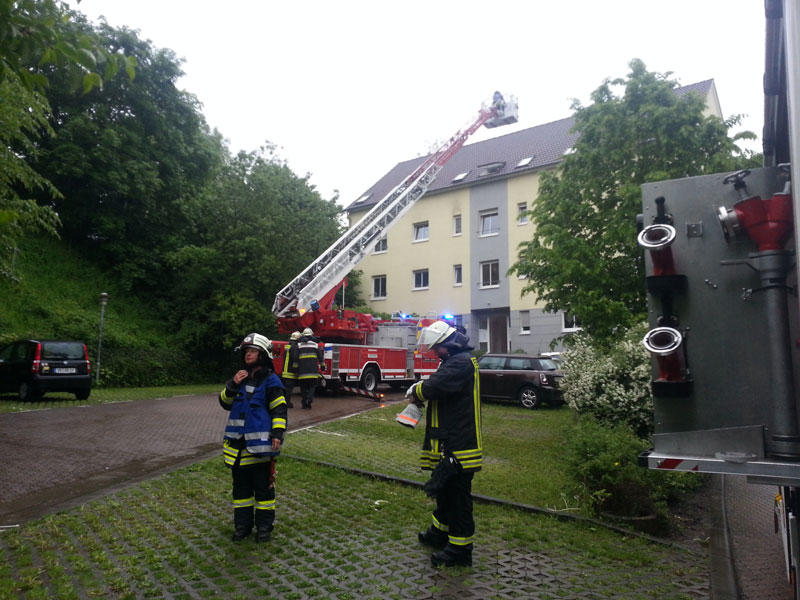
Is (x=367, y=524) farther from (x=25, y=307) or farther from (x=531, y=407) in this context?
(x=25, y=307)

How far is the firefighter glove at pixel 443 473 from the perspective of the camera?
15.9 feet

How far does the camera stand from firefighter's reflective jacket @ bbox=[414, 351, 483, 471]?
493 cm

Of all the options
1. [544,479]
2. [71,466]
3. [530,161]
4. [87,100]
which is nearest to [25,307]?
[87,100]

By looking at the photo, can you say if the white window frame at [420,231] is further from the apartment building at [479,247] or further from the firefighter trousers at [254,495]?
the firefighter trousers at [254,495]

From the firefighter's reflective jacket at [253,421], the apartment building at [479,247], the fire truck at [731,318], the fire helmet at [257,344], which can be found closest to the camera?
the fire truck at [731,318]

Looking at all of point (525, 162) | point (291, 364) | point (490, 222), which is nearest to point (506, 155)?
point (525, 162)

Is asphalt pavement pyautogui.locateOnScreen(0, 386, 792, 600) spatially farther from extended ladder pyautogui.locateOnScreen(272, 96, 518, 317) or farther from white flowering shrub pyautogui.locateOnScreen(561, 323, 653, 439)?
extended ladder pyautogui.locateOnScreen(272, 96, 518, 317)

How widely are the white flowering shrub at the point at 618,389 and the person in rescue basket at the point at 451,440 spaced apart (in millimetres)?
4968

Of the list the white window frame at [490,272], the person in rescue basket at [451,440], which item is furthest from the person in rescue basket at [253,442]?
the white window frame at [490,272]

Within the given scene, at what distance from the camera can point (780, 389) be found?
2.93m

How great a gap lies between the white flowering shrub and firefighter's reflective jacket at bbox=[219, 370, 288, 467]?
18.5 ft

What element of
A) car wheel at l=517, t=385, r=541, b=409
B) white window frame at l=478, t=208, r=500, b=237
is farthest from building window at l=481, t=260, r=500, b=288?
car wheel at l=517, t=385, r=541, b=409

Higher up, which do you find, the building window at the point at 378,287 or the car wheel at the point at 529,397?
the building window at the point at 378,287

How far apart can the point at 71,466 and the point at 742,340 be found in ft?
26.4
